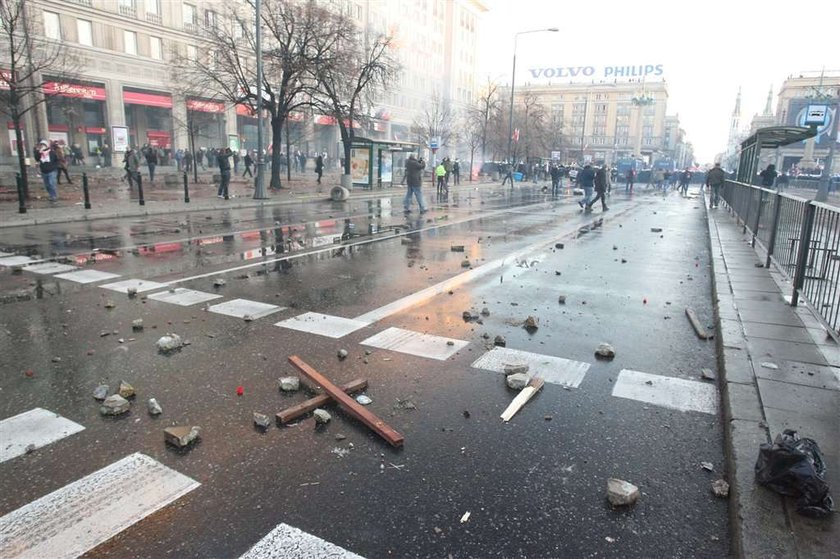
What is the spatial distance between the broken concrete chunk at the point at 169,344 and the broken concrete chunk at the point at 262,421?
1829 millimetres

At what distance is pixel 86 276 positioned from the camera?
333 inches

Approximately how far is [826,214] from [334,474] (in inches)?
230

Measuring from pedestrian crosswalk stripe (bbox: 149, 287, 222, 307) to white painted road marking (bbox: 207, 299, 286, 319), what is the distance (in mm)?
341

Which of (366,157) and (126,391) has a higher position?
(366,157)

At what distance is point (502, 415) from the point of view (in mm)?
4129

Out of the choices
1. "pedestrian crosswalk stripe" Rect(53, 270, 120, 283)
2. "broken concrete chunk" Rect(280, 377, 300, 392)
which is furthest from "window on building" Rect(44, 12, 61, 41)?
"broken concrete chunk" Rect(280, 377, 300, 392)

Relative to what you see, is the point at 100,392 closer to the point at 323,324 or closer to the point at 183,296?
the point at 323,324

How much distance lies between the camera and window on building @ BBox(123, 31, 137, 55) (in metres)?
43.3

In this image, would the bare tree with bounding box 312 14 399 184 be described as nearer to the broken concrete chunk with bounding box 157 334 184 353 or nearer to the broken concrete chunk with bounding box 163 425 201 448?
the broken concrete chunk with bounding box 157 334 184 353

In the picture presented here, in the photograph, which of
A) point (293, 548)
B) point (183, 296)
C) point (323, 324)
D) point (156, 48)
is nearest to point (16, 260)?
point (183, 296)

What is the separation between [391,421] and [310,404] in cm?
59

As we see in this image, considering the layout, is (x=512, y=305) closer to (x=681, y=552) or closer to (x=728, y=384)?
(x=728, y=384)

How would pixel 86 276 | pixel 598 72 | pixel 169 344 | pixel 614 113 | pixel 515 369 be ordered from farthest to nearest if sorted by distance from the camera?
pixel 614 113
pixel 598 72
pixel 86 276
pixel 169 344
pixel 515 369

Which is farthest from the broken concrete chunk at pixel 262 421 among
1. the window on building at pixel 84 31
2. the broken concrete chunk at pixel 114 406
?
the window on building at pixel 84 31
